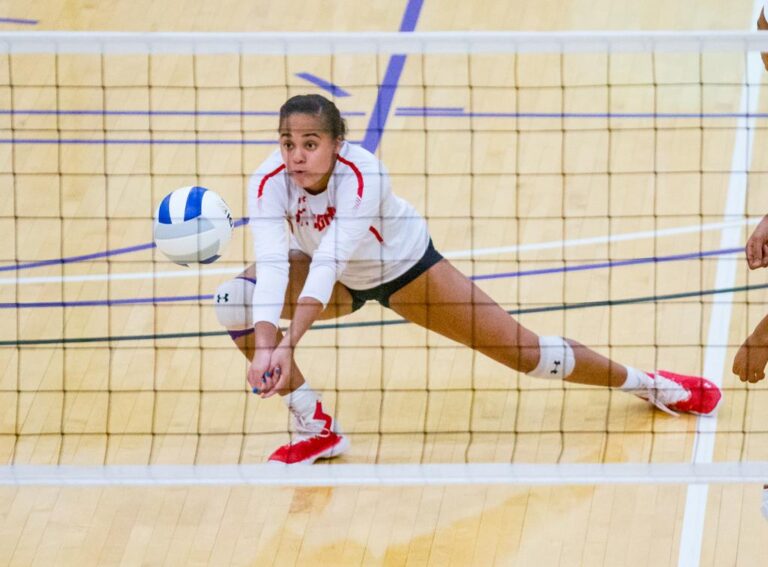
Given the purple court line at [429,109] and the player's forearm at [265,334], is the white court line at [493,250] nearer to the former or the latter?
the purple court line at [429,109]

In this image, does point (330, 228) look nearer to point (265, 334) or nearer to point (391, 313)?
point (265, 334)

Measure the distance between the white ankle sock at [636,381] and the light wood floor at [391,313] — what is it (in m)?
0.15

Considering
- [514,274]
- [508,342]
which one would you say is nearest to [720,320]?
[514,274]

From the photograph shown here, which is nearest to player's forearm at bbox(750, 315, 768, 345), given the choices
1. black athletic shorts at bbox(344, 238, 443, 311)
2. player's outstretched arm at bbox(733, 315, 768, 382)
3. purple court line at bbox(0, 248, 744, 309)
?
player's outstretched arm at bbox(733, 315, 768, 382)

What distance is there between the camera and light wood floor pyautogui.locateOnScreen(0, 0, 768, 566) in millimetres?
5090

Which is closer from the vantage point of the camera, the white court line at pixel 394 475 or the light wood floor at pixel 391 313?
the white court line at pixel 394 475

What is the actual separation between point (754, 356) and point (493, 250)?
2140 mm

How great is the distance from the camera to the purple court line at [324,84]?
809 cm

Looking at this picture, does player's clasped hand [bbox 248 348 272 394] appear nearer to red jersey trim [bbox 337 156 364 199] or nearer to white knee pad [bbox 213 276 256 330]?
white knee pad [bbox 213 276 256 330]

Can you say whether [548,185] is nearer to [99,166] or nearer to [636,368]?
[636,368]

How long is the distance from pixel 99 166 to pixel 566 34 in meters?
3.79

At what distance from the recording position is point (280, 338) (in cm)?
526

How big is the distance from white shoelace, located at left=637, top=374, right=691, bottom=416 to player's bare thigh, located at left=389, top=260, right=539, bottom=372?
0.62 m

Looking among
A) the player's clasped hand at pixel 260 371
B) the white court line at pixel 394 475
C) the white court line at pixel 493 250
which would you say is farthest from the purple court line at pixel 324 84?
the white court line at pixel 394 475
